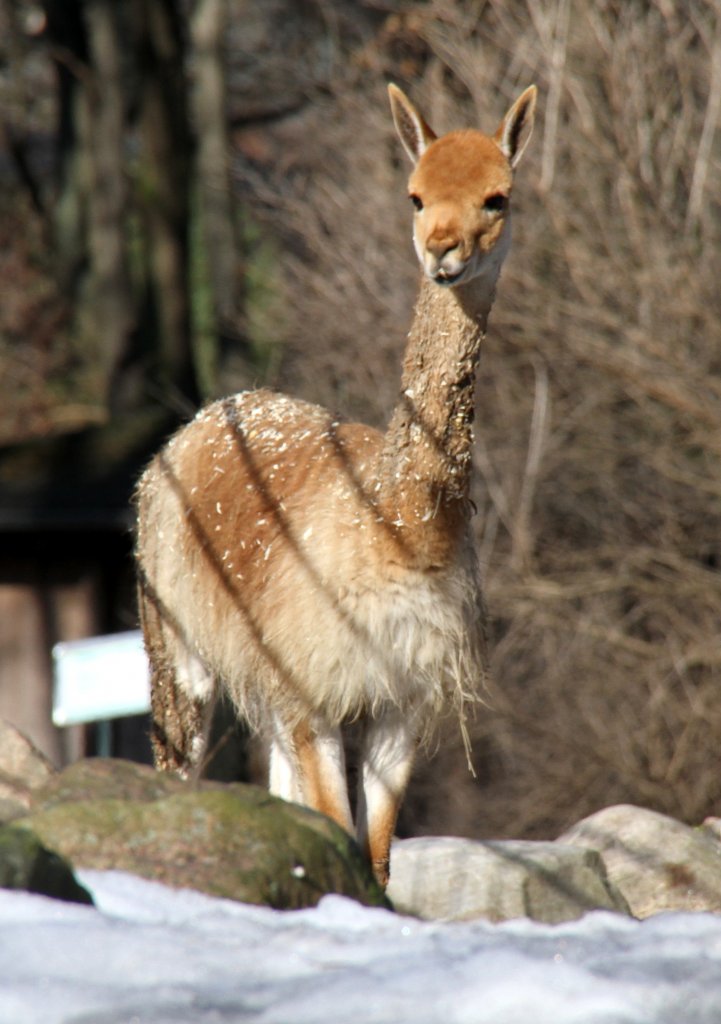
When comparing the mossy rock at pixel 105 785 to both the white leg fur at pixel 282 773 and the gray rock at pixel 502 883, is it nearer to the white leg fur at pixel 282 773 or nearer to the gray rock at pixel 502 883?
the gray rock at pixel 502 883

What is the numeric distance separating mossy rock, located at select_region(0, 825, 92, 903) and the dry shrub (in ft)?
23.1

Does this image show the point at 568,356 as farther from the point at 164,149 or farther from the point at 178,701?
the point at 164,149

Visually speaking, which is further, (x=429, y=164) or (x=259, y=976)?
(x=429, y=164)

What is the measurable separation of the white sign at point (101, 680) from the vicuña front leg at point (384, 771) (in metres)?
1.37

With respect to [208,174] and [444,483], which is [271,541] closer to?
[444,483]

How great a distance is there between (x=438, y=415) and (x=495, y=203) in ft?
2.27

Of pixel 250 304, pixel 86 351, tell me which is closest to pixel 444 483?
pixel 250 304

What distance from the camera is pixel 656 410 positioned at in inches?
451

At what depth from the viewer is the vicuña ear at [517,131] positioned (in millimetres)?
5422

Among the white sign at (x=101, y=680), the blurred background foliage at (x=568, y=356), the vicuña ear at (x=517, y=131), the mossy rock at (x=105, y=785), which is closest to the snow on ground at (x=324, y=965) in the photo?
the mossy rock at (x=105, y=785)

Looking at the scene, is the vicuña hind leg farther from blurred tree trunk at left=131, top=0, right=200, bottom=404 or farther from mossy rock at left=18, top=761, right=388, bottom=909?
blurred tree trunk at left=131, top=0, right=200, bottom=404

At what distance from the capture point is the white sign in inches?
257

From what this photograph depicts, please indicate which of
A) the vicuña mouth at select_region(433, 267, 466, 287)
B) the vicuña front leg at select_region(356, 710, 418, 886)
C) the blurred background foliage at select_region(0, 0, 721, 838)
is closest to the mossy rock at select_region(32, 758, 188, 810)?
the vicuña front leg at select_region(356, 710, 418, 886)

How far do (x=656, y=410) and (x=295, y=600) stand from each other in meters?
Answer: 6.67
